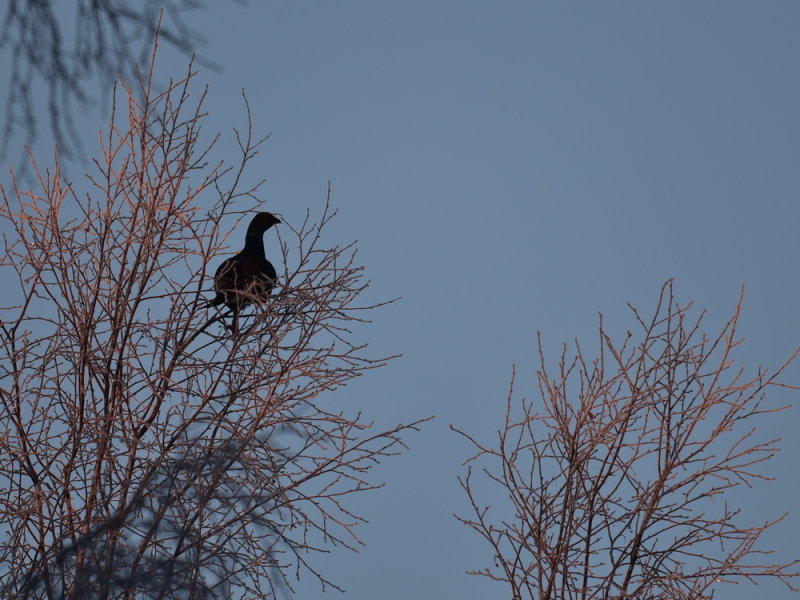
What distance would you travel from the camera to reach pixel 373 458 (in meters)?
5.57

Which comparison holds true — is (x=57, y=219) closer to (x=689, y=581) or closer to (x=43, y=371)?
(x=43, y=371)

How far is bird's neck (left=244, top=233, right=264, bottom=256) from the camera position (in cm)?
764

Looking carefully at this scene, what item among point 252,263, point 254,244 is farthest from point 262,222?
point 252,263

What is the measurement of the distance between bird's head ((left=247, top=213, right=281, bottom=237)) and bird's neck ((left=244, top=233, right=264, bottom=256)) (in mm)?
55

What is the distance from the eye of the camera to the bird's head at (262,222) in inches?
307

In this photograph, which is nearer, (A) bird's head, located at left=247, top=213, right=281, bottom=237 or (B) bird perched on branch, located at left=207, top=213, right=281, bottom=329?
(B) bird perched on branch, located at left=207, top=213, right=281, bottom=329

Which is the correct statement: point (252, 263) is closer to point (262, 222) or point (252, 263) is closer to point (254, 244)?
point (254, 244)

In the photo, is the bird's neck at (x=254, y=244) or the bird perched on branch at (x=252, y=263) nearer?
the bird perched on branch at (x=252, y=263)

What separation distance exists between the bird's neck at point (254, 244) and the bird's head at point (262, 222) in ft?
0.18

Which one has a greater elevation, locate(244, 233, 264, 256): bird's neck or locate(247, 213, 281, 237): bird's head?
locate(247, 213, 281, 237): bird's head

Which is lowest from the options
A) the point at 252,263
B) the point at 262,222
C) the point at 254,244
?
the point at 252,263

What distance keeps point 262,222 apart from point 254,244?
10.7 inches

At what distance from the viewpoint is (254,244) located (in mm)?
7691

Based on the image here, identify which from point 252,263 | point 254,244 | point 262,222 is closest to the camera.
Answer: point 252,263
